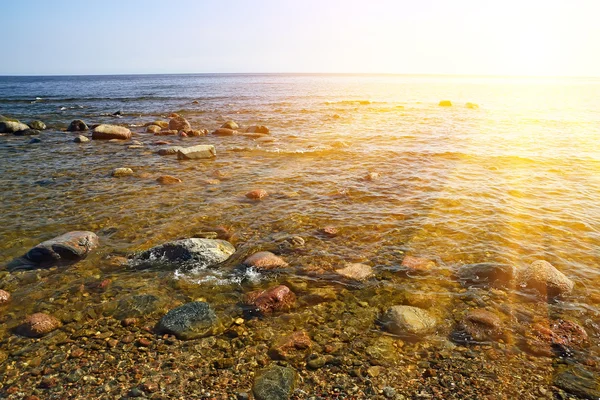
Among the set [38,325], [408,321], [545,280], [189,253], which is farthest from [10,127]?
[545,280]

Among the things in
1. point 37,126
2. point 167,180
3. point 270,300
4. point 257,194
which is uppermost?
point 37,126

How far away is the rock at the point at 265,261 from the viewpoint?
6.59m

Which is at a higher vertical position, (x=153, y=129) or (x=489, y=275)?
(x=153, y=129)

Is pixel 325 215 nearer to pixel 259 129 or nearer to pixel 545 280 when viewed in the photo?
pixel 545 280

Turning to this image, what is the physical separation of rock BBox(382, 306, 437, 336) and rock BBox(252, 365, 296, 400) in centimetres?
172

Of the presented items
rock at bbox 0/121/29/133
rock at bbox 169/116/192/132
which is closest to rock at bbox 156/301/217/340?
rock at bbox 169/116/192/132

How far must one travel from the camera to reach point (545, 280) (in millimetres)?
5832

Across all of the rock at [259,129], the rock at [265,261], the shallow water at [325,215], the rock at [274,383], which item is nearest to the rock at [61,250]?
the shallow water at [325,215]

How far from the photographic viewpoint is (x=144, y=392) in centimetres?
385

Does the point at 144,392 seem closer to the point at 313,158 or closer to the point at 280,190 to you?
the point at 280,190

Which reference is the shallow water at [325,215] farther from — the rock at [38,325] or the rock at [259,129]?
the rock at [259,129]

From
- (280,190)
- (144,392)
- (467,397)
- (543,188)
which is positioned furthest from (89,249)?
(543,188)

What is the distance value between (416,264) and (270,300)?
314 centimetres

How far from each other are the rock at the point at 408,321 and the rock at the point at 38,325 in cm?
505
